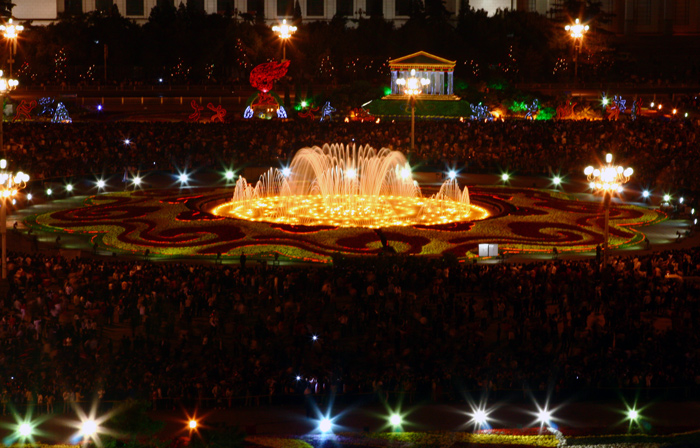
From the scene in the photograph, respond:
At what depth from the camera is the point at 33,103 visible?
211 feet

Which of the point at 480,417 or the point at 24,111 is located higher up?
the point at 24,111

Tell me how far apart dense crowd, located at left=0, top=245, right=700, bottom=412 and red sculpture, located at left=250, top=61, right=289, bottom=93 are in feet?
117

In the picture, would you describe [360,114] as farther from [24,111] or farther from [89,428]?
[89,428]

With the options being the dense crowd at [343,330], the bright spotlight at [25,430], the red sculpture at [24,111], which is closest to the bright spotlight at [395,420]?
the dense crowd at [343,330]

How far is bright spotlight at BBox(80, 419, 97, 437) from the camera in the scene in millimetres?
17420

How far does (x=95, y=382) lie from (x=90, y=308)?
4.92m

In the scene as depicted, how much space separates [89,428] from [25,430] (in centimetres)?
116

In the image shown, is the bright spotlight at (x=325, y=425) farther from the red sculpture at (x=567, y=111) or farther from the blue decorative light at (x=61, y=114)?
the blue decorative light at (x=61, y=114)

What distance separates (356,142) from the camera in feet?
174

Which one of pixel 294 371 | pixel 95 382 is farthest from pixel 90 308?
pixel 294 371

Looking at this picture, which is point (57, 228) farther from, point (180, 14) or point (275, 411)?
point (180, 14)

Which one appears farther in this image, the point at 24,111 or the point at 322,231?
the point at 24,111

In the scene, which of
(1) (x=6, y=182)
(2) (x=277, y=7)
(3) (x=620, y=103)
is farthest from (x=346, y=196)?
(2) (x=277, y=7)

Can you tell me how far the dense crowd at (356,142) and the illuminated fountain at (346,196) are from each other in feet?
8.60
